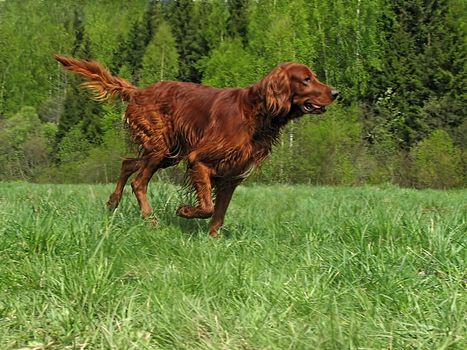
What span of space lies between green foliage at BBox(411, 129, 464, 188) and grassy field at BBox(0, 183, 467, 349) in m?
21.8

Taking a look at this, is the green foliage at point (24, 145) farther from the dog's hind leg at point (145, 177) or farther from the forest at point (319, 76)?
the dog's hind leg at point (145, 177)

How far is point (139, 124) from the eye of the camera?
6.23 m

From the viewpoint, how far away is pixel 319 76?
1300 inches

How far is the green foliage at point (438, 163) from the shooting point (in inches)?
999

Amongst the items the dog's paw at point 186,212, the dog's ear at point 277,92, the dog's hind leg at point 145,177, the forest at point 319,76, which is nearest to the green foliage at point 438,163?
the forest at point 319,76

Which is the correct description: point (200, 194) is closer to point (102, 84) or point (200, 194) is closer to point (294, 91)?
point (294, 91)

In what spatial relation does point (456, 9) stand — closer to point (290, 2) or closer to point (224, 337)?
point (290, 2)

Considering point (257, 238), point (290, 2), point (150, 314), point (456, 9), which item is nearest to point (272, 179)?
point (290, 2)

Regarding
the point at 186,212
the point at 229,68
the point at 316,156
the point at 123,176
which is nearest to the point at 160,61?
the point at 229,68

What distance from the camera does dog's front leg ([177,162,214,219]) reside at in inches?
205

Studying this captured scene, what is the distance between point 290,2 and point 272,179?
11.1m

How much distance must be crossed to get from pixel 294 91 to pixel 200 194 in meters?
1.20

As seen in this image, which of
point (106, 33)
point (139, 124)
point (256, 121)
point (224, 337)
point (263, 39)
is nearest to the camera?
point (224, 337)

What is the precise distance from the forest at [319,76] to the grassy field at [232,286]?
14.7 metres
